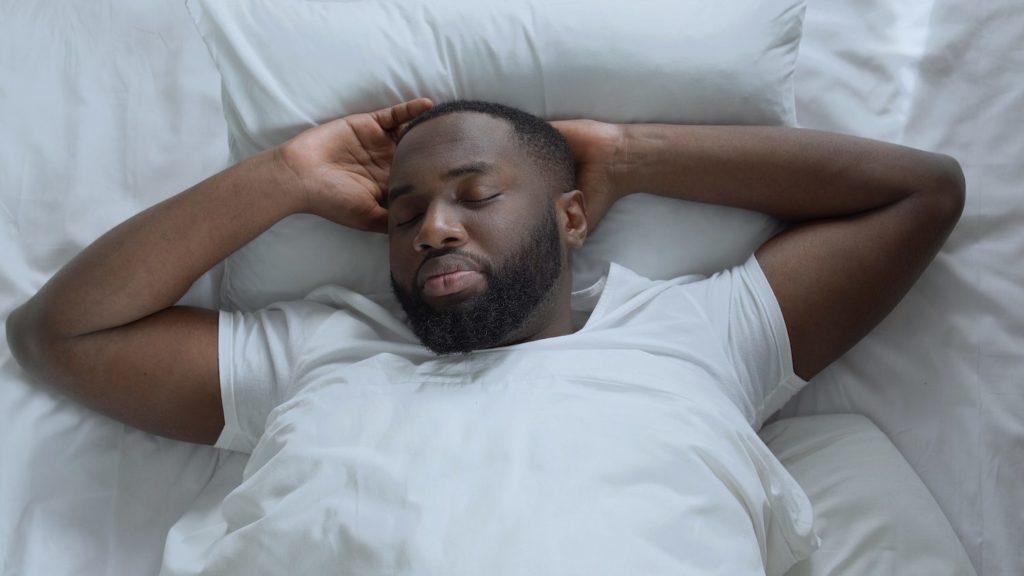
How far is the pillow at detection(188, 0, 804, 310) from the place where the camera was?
1552 millimetres

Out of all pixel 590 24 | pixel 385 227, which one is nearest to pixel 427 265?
pixel 385 227

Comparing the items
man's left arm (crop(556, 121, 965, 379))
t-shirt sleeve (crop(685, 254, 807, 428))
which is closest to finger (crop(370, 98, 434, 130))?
man's left arm (crop(556, 121, 965, 379))

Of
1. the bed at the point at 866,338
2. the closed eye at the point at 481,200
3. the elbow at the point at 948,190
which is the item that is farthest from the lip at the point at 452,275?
the elbow at the point at 948,190

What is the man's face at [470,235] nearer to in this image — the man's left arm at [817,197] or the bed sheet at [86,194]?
the man's left arm at [817,197]

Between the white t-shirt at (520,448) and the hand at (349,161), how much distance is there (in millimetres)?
181

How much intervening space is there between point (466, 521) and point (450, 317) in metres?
0.33

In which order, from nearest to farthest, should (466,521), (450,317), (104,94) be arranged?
(466,521)
(450,317)
(104,94)

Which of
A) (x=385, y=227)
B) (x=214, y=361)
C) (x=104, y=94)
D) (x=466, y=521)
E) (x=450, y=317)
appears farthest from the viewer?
(x=104, y=94)

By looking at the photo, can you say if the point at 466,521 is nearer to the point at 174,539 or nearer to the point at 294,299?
the point at 174,539

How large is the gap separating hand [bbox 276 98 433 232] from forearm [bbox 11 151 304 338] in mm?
31

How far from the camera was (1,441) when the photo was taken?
1.52m

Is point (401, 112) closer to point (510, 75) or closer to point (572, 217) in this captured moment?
point (510, 75)

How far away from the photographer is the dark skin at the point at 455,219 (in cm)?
145

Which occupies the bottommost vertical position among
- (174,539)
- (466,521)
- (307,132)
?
(174,539)
